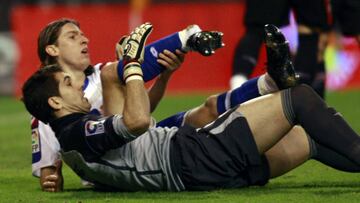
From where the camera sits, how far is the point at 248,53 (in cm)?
819

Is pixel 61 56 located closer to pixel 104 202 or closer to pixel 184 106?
pixel 104 202

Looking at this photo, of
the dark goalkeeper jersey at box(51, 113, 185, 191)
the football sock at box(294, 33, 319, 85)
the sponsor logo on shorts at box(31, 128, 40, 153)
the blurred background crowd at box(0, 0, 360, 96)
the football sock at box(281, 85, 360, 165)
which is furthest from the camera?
the blurred background crowd at box(0, 0, 360, 96)

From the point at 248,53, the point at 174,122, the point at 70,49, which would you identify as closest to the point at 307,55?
the point at 248,53

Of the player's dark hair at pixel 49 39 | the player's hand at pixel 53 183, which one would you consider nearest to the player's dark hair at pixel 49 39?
the player's dark hair at pixel 49 39

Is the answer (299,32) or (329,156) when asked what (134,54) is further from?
(299,32)

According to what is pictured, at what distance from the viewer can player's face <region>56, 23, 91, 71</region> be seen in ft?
21.7

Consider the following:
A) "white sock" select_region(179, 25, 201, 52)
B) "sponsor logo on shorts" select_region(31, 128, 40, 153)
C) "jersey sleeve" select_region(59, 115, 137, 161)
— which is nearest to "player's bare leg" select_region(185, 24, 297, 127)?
"white sock" select_region(179, 25, 201, 52)

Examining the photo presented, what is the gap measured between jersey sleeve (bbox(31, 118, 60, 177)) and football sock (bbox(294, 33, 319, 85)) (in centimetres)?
311

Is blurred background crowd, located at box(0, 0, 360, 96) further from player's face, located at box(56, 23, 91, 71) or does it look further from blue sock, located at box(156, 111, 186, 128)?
blue sock, located at box(156, 111, 186, 128)

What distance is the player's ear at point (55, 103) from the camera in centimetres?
563

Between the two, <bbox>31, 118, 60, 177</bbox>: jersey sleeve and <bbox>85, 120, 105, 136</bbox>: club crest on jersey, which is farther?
<bbox>31, 118, 60, 177</bbox>: jersey sleeve

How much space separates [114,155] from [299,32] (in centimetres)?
367

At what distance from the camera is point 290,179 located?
637 centimetres

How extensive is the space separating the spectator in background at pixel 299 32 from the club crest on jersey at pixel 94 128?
2578 mm
